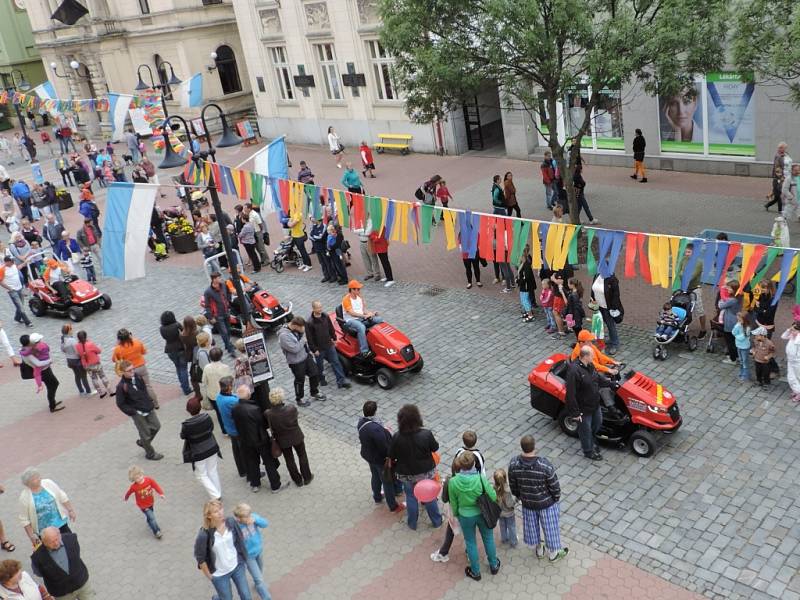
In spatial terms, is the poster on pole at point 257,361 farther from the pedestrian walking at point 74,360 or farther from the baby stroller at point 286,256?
the baby stroller at point 286,256

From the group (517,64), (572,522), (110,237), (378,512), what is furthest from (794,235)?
(110,237)

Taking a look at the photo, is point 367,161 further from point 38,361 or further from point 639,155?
point 38,361

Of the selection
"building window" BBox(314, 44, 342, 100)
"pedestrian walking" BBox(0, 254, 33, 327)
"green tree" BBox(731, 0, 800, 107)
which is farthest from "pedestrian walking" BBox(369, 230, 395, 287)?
"building window" BBox(314, 44, 342, 100)

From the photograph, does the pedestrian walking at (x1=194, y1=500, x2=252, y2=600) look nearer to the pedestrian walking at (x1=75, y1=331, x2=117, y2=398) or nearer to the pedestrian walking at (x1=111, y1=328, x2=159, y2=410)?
the pedestrian walking at (x1=111, y1=328, x2=159, y2=410)

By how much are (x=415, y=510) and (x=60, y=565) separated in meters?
3.93

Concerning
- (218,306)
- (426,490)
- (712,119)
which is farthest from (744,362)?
(712,119)

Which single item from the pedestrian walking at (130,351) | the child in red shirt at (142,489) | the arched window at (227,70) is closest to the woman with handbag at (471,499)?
the child in red shirt at (142,489)

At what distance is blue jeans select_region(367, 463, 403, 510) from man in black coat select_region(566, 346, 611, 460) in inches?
97.0

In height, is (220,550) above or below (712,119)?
below

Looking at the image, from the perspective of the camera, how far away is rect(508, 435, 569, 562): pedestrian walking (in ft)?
26.7

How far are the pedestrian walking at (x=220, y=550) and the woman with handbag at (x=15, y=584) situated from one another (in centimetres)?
159

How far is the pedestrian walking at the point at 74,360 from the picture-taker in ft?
44.3

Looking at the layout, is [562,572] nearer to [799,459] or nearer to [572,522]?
[572,522]

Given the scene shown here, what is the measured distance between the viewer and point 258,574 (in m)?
8.12
